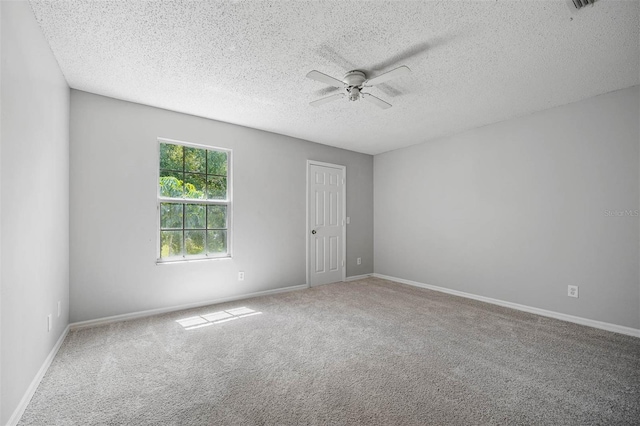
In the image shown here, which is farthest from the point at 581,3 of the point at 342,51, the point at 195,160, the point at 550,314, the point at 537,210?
the point at 195,160

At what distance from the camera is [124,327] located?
9.98 feet

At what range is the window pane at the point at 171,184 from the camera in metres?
3.63

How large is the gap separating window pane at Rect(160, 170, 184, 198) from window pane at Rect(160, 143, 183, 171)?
8 centimetres

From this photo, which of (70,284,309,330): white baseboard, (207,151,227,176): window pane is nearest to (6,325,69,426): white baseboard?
(70,284,309,330): white baseboard

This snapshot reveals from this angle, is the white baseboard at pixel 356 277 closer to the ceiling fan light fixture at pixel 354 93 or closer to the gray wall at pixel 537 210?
the gray wall at pixel 537 210

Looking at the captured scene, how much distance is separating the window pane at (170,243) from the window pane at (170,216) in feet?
0.29

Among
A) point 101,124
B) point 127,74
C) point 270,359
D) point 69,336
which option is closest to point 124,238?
point 69,336

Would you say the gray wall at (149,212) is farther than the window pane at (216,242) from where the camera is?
No

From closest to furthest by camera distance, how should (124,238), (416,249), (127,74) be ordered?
(127,74), (124,238), (416,249)

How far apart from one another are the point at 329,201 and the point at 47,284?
384 cm

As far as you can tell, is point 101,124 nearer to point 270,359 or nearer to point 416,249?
point 270,359

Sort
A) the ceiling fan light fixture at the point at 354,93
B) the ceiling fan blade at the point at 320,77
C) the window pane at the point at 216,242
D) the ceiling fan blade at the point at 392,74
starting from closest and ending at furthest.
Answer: the ceiling fan blade at the point at 392,74, the ceiling fan blade at the point at 320,77, the ceiling fan light fixture at the point at 354,93, the window pane at the point at 216,242

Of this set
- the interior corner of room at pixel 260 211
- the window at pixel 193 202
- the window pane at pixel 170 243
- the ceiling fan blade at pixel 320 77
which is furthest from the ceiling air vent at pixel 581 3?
the window pane at pixel 170 243

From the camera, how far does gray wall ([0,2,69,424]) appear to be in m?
1.55
